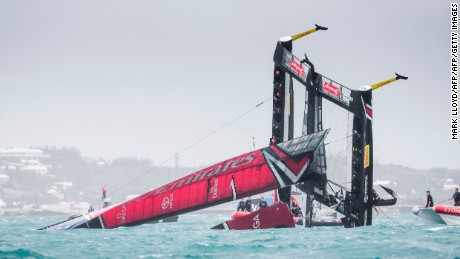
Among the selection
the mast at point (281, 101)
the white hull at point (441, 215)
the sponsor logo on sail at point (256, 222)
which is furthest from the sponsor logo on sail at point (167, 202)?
the white hull at point (441, 215)

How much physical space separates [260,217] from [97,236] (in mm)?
7094

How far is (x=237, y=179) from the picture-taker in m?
27.8

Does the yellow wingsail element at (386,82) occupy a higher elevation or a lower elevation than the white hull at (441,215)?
higher

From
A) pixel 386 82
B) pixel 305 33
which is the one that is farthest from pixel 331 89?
pixel 305 33

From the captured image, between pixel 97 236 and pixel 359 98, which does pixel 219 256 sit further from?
pixel 359 98

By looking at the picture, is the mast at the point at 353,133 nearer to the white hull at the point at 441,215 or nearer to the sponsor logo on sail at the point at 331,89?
the sponsor logo on sail at the point at 331,89

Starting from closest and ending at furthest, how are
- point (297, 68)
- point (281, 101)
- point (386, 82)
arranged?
1. point (386, 82)
2. point (297, 68)
3. point (281, 101)

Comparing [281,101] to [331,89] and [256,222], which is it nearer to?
[331,89]

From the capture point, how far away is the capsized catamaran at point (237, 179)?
27.9 metres

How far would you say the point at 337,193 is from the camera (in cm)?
3116

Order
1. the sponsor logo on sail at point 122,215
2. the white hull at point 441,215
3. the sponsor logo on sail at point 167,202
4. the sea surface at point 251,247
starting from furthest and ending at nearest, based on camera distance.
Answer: the white hull at point 441,215
the sponsor logo on sail at point 122,215
the sponsor logo on sail at point 167,202
the sea surface at point 251,247

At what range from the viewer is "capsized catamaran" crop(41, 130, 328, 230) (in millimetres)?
27906

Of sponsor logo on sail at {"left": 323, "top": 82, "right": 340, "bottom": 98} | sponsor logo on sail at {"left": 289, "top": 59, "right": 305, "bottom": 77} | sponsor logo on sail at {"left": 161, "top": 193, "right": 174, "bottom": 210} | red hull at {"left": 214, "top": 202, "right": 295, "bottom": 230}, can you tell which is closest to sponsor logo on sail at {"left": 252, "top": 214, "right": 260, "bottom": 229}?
red hull at {"left": 214, "top": 202, "right": 295, "bottom": 230}

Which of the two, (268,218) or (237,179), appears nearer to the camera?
(237,179)
